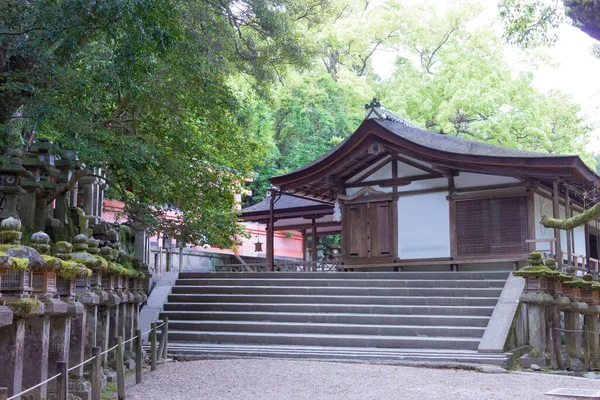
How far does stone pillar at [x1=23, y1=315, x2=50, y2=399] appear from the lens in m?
6.54

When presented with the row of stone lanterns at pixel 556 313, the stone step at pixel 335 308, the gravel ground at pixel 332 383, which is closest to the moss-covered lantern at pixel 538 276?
the row of stone lanterns at pixel 556 313

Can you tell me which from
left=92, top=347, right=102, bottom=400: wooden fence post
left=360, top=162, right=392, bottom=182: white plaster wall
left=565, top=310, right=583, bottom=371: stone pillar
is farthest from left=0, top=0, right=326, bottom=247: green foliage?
left=565, top=310, right=583, bottom=371: stone pillar

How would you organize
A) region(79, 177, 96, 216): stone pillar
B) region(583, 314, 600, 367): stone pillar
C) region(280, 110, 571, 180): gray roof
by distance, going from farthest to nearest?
region(280, 110, 571, 180): gray roof < region(583, 314, 600, 367): stone pillar < region(79, 177, 96, 216): stone pillar

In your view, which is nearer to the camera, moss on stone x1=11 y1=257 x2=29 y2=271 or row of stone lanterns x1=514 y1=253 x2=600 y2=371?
moss on stone x1=11 y1=257 x2=29 y2=271

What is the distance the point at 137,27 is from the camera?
9.35 m

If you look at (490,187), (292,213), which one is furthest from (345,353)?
(292,213)

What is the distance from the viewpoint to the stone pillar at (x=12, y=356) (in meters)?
5.92

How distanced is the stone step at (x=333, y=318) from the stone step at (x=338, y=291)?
1.28 meters

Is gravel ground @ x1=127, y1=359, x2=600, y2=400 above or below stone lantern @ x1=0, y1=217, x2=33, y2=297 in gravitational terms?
below

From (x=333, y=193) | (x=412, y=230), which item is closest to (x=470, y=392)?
(x=412, y=230)

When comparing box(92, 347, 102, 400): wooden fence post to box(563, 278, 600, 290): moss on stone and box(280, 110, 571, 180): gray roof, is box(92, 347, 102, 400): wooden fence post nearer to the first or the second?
box(563, 278, 600, 290): moss on stone

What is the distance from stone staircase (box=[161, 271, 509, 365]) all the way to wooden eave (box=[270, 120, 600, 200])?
283 cm

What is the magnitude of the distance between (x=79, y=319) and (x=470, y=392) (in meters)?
5.07

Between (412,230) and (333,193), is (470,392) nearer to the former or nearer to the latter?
(412,230)
